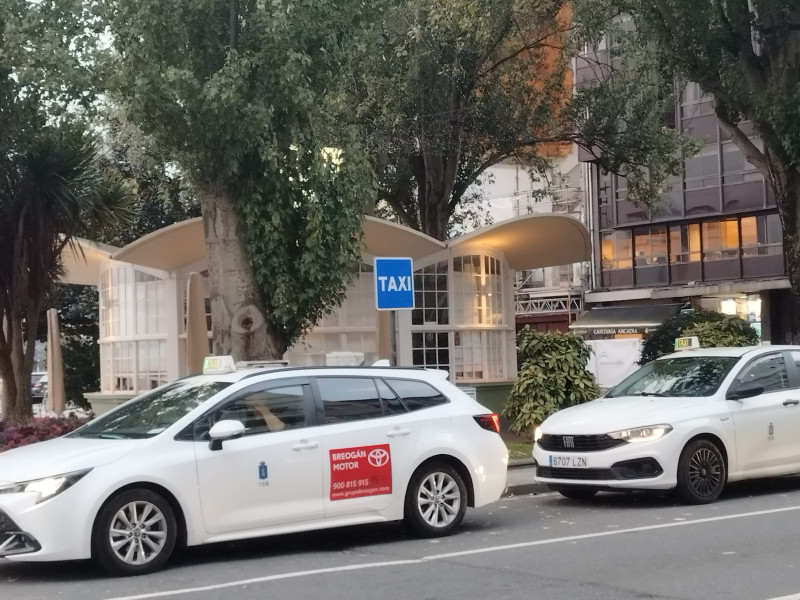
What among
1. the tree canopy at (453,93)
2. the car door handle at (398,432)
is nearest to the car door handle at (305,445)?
the car door handle at (398,432)

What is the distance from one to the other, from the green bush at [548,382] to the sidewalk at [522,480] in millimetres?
2243

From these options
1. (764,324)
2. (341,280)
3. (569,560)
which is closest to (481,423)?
(569,560)

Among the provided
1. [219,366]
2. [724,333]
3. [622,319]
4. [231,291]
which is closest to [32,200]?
[231,291]

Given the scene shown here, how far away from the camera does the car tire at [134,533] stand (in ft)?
26.1

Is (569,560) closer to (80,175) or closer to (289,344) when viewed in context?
(289,344)

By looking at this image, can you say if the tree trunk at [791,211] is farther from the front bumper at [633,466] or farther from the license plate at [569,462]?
the license plate at [569,462]

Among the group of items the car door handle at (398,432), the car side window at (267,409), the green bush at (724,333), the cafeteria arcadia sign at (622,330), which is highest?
the cafeteria arcadia sign at (622,330)

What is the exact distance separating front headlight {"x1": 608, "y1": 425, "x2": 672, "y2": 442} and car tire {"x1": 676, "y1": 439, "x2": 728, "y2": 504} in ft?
1.06

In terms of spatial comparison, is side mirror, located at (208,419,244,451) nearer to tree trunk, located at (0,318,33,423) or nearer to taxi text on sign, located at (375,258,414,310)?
taxi text on sign, located at (375,258,414,310)

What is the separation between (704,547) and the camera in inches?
346

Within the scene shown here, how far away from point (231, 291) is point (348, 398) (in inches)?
180

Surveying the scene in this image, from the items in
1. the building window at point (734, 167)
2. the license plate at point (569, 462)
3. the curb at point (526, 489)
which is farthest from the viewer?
the building window at point (734, 167)

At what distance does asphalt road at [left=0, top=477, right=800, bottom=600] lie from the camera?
7.34 m

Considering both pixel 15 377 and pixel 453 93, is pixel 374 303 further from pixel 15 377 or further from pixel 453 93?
pixel 453 93
